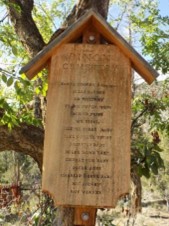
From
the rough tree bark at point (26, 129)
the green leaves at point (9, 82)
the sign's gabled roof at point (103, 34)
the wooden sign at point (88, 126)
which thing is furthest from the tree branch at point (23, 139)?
the wooden sign at point (88, 126)

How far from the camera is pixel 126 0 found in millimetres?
17016

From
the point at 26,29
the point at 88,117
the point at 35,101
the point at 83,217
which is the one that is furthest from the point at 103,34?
the point at 35,101

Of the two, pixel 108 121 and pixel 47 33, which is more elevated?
pixel 47 33

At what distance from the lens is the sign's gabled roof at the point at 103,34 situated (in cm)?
258

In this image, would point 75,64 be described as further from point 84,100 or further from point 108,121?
point 108,121

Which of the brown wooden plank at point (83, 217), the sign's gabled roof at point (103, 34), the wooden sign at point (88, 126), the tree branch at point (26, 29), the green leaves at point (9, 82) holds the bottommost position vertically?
the brown wooden plank at point (83, 217)

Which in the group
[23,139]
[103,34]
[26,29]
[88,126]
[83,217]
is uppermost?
[26,29]

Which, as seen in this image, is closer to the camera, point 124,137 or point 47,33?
point 124,137

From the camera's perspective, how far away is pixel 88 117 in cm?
245

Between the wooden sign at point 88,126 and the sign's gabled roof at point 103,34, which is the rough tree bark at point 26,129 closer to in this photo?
the sign's gabled roof at point 103,34

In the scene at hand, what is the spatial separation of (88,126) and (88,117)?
0.06 meters

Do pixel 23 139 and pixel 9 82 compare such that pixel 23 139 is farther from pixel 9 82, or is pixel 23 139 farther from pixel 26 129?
pixel 9 82

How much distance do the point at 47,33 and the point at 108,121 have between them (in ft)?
31.3

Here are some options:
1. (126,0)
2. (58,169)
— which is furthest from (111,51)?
(126,0)
